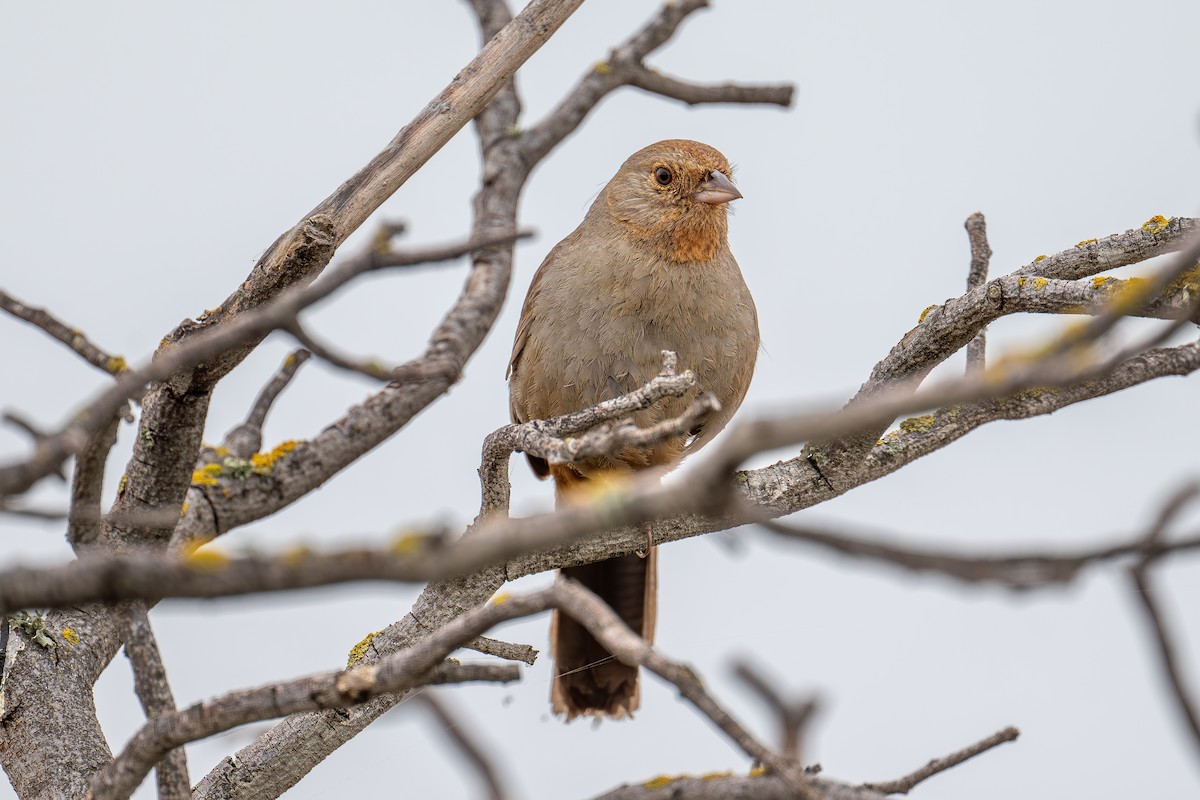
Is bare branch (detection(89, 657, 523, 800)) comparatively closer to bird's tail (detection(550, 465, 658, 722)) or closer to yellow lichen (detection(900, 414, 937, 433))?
yellow lichen (detection(900, 414, 937, 433))

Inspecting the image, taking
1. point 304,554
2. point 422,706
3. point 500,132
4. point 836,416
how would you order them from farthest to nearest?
point 500,132 → point 422,706 → point 304,554 → point 836,416

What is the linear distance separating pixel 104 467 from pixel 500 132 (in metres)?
3.76

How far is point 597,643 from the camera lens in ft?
17.1

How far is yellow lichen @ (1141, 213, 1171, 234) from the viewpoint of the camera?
361cm

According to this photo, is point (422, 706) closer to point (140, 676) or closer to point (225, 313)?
point (140, 676)

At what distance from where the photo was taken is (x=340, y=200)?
12.2ft

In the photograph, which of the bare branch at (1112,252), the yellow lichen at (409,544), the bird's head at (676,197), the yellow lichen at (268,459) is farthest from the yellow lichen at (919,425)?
the yellow lichen at (409,544)

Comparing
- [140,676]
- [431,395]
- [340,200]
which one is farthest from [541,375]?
[140,676]

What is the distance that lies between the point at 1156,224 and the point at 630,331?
1868mm

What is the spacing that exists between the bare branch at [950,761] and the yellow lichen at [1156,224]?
1.69 m

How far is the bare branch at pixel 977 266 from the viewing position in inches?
161

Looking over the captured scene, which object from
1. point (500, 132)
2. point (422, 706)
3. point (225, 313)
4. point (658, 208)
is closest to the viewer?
point (422, 706)

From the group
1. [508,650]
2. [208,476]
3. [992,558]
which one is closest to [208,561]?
[992,558]

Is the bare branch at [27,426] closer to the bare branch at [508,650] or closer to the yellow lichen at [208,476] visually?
the yellow lichen at [208,476]
